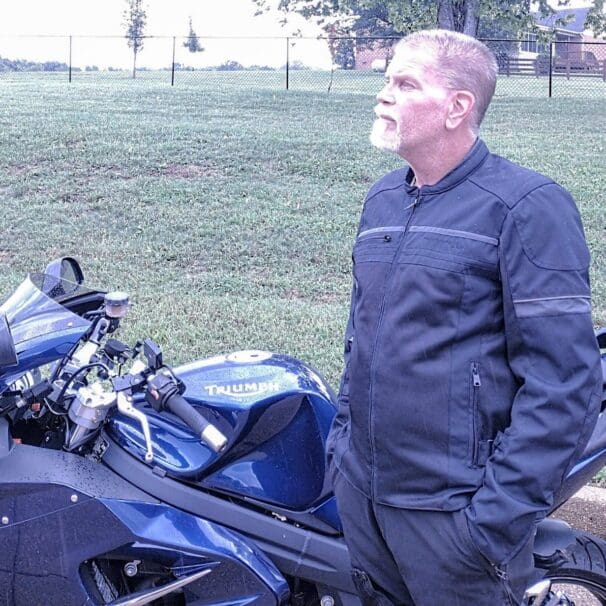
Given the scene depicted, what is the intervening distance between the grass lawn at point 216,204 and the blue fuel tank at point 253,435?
2.52 metres

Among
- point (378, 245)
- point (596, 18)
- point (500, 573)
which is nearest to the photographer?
point (500, 573)

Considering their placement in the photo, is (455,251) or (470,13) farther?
(470,13)

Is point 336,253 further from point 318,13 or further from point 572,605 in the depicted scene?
point 318,13

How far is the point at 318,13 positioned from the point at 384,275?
28.7 metres

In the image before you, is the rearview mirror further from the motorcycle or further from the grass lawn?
the grass lawn

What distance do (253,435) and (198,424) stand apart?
1.15ft

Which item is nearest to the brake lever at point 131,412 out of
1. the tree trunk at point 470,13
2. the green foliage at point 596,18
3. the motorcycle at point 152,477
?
the motorcycle at point 152,477

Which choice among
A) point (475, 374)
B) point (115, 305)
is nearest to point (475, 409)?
point (475, 374)

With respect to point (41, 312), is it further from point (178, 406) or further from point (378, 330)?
point (378, 330)

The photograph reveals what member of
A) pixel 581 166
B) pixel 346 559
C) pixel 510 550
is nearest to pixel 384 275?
pixel 510 550

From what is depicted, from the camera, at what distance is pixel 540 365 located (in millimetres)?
1920

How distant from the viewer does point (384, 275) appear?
2.11 m

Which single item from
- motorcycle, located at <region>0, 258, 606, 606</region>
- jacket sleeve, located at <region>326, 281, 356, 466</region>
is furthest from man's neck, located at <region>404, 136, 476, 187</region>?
motorcycle, located at <region>0, 258, 606, 606</region>

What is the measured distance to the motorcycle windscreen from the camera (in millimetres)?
2441
